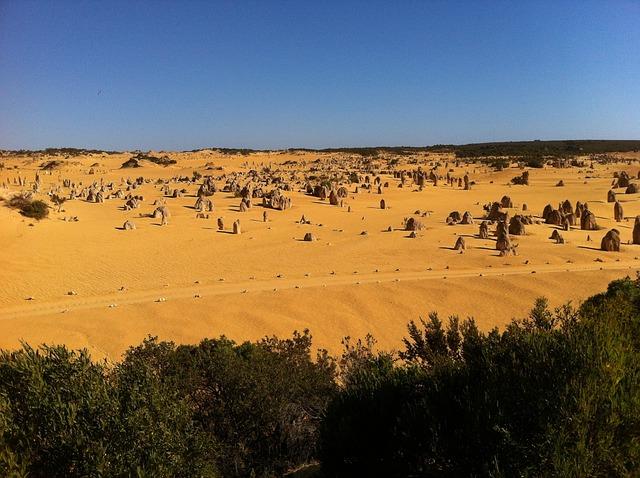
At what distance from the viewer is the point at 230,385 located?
8609mm

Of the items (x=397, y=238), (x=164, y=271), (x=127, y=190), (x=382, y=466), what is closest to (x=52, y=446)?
(x=382, y=466)

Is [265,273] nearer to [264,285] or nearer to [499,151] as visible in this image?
[264,285]

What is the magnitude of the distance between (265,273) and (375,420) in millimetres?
15426

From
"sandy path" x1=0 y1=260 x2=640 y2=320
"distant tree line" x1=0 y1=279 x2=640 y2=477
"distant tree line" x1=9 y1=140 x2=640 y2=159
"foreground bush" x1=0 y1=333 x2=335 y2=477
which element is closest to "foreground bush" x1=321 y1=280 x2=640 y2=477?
"distant tree line" x1=0 y1=279 x2=640 y2=477

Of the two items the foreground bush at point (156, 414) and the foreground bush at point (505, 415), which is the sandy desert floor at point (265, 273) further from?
the foreground bush at point (505, 415)

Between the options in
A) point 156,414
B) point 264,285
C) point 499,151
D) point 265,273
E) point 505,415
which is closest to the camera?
point 505,415

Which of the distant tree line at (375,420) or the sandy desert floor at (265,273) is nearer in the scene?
the distant tree line at (375,420)

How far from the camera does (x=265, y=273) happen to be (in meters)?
21.6

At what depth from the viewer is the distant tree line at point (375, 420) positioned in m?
4.89

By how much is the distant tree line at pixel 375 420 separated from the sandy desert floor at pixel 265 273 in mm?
6851

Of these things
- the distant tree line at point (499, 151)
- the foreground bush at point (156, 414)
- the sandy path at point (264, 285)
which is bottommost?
the sandy path at point (264, 285)

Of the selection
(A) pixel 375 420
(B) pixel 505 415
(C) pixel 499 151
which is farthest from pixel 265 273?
(C) pixel 499 151

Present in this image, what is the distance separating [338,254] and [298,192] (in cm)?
2086

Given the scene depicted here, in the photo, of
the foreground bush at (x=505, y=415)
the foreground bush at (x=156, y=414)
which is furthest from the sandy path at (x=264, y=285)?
the foreground bush at (x=505, y=415)
